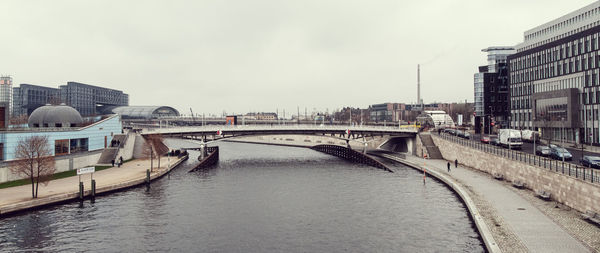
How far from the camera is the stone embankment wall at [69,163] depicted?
51.0 metres

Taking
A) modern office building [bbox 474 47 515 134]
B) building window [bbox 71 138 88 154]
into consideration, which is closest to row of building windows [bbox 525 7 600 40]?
modern office building [bbox 474 47 515 134]

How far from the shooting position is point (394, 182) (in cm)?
6006

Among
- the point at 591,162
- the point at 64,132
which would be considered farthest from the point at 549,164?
the point at 64,132

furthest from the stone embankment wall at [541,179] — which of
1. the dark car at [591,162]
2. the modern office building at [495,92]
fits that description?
the modern office building at [495,92]

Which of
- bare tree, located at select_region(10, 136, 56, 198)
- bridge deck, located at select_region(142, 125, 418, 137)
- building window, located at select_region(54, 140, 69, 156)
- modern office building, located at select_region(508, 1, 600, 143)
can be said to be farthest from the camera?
bridge deck, located at select_region(142, 125, 418, 137)

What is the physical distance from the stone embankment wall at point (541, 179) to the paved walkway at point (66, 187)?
4705cm

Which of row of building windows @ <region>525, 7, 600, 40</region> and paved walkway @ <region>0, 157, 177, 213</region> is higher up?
row of building windows @ <region>525, 7, 600, 40</region>

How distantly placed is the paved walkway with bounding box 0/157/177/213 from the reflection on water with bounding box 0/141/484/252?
60.5 inches

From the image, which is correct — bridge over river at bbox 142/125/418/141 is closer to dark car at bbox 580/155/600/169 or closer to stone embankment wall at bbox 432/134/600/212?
stone embankment wall at bbox 432/134/600/212

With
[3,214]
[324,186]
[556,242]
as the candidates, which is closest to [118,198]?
[3,214]

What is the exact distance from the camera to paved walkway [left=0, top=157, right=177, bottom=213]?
40719 mm

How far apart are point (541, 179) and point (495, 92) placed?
9590cm

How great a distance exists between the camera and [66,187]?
4938 centimetres

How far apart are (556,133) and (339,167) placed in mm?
44800
